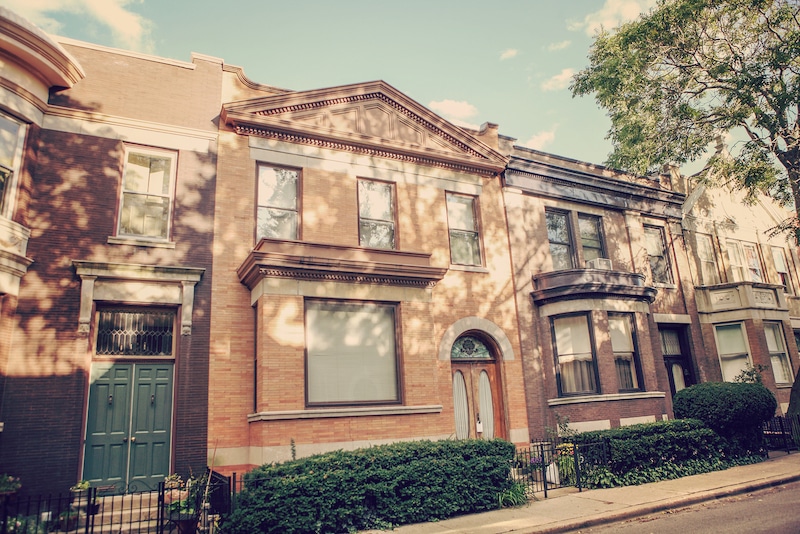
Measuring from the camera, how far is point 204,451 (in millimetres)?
11516

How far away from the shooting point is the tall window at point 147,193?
1243 cm

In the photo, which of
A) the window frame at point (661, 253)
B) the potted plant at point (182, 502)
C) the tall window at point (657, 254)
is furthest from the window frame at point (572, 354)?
the potted plant at point (182, 502)

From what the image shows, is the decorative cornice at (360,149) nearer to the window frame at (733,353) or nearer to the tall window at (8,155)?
the tall window at (8,155)

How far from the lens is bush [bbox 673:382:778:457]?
47.0ft

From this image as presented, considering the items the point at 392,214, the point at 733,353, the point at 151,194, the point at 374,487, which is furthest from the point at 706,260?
the point at 151,194

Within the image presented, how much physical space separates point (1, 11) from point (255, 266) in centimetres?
677

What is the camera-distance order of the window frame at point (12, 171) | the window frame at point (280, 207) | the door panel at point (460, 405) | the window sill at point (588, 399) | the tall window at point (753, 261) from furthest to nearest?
the tall window at point (753, 261), the window sill at point (588, 399), the door panel at point (460, 405), the window frame at point (280, 207), the window frame at point (12, 171)

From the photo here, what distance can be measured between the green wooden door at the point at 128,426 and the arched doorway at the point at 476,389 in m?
7.18

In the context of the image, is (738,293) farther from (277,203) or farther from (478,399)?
(277,203)

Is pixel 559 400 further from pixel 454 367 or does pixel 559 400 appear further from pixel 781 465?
pixel 781 465

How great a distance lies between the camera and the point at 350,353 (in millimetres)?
12742

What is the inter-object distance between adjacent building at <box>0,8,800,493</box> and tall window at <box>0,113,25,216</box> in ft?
0.14

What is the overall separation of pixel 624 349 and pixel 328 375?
31.1 ft

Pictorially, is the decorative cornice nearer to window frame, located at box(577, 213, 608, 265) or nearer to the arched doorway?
window frame, located at box(577, 213, 608, 265)
